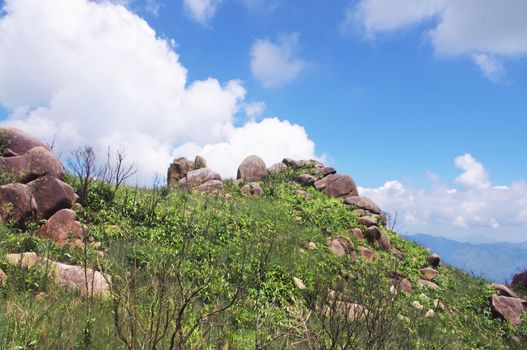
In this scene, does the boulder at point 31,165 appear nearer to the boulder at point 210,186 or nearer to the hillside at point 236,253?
the hillside at point 236,253

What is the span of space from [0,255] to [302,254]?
35.2ft

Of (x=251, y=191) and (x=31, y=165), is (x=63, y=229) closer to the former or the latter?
(x=31, y=165)

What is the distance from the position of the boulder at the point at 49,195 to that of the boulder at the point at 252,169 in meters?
17.9

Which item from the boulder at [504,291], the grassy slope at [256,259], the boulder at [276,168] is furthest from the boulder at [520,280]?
the boulder at [276,168]

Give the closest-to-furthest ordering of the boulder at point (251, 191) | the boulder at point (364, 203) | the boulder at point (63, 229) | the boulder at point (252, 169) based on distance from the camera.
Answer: the boulder at point (63, 229)
the boulder at point (251, 191)
the boulder at point (364, 203)
the boulder at point (252, 169)

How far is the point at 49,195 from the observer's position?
14.7m

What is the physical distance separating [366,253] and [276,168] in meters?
15.8

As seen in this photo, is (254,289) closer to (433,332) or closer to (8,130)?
(433,332)

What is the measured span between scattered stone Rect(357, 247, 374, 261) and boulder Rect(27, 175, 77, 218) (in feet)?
44.6

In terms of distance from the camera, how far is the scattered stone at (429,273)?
20984 mm

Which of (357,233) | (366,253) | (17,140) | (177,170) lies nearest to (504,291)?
(366,253)

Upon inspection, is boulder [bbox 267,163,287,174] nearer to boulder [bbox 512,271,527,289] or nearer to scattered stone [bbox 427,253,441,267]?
scattered stone [bbox 427,253,441,267]

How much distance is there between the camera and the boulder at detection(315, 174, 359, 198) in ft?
98.3

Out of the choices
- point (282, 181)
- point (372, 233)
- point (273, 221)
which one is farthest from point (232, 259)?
point (282, 181)
